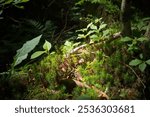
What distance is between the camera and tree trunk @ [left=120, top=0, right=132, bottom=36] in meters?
2.55

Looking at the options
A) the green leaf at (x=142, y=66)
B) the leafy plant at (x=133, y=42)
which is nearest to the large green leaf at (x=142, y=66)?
the green leaf at (x=142, y=66)

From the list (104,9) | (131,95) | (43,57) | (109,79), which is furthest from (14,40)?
(131,95)

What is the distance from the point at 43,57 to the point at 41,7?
1.26m

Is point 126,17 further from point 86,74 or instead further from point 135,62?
point 86,74

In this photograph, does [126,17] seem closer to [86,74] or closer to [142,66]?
[142,66]

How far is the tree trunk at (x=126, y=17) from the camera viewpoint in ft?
8.38

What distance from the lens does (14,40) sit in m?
3.49

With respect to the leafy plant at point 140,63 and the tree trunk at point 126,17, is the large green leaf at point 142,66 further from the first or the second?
the tree trunk at point 126,17

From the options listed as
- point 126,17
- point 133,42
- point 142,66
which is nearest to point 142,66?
point 142,66

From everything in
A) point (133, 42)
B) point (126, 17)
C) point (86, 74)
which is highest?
point (126, 17)

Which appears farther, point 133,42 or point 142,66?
point 133,42

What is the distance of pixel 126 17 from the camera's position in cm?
263

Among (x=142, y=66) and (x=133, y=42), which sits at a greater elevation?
(x=133, y=42)

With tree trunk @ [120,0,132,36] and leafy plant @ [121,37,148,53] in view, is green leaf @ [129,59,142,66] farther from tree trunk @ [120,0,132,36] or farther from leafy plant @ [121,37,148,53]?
tree trunk @ [120,0,132,36]
